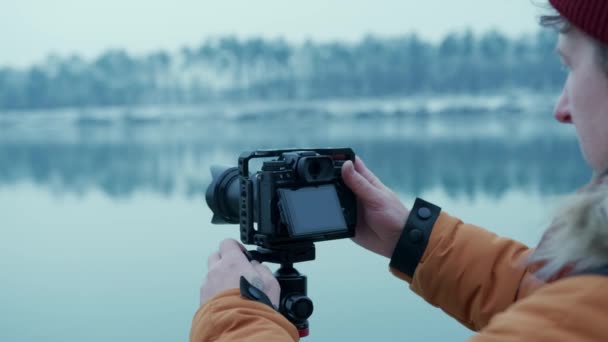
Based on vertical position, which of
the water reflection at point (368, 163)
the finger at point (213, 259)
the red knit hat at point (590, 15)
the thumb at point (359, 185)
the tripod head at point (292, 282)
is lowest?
the water reflection at point (368, 163)

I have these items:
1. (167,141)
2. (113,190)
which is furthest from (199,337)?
(167,141)

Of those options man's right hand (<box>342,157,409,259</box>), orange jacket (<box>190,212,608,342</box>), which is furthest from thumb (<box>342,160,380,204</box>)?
orange jacket (<box>190,212,608,342</box>)

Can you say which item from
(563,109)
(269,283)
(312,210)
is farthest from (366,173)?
(563,109)

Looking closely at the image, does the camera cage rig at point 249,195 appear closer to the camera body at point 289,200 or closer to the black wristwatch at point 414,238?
the camera body at point 289,200

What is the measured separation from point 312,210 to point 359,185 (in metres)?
0.14

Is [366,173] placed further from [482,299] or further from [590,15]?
[590,15]

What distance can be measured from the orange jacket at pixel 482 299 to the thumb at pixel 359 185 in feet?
0.33

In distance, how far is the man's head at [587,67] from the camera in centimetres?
53

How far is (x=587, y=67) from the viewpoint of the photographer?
0.56m

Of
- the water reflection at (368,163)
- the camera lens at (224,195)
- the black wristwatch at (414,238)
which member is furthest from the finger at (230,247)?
the water reflection at (368,163)

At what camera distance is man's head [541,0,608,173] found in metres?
0.53

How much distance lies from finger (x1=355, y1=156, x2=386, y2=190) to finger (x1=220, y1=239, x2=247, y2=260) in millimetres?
253

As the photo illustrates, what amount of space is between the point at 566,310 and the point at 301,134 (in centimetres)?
429

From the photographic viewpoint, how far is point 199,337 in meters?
0.69
